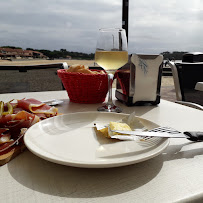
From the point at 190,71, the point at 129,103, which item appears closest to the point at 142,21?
the point at 190,71

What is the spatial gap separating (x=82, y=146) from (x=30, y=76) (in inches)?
70.4

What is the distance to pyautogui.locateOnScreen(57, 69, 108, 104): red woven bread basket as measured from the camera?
83 cm

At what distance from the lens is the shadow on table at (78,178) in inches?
11.9

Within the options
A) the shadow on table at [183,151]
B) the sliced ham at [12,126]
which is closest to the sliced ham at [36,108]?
the sliced ham at [12,126]

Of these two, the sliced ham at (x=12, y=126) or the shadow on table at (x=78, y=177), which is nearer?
the shadow on table at (x=78, y=177)

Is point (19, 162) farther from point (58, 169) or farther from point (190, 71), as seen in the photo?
point (190, 71)

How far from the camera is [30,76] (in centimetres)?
205

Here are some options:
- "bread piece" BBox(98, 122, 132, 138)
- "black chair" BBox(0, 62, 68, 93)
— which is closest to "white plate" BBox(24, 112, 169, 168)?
"bread piece" BBox(98, 122, 132, 138)

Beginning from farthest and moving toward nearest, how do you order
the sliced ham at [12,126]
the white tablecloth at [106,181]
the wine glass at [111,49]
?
the wine glass at [111,49]
the sliced ham at [12,126]
the white tablecloth at [106,181]

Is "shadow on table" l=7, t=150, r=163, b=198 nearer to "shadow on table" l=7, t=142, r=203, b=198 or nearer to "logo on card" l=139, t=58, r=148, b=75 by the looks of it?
"shadow on table" l=7, t=142, r=203, b=198

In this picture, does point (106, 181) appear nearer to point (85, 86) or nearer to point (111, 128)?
point (111, 128)

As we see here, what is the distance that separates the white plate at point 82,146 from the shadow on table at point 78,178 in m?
0.02

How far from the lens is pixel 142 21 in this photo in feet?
34.2

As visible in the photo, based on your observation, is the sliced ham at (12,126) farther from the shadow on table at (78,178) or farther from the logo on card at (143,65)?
the logo on card at (143,65)
